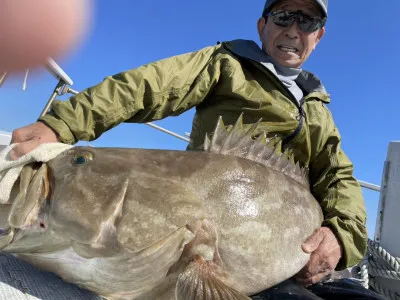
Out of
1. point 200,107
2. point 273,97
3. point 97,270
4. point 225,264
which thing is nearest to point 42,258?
point 97,270

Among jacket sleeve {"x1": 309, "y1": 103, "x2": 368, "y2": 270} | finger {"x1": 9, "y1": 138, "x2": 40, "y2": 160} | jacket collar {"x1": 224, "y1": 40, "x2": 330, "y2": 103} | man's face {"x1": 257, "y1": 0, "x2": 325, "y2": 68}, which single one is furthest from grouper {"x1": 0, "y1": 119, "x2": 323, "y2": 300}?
man's face {"x1": 257, "y1": 0, "x2": 325, "y2": 68}

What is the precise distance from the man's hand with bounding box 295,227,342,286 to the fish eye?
5.32ft

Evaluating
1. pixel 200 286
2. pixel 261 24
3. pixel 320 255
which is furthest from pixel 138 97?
pixel 261 24

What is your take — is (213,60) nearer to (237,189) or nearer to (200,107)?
(200,107)

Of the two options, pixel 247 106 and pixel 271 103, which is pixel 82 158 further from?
pixel 271 103

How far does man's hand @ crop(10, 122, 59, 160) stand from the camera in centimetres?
207

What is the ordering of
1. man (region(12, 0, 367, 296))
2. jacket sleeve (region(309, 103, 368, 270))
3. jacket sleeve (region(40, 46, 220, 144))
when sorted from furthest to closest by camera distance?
jacket sleeve (region(309, 103, 368, 270))
man (region(12, 0, 367, 296))
jacket sleeve (region(40, 46, 220, 144))

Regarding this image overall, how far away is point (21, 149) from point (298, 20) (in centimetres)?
309

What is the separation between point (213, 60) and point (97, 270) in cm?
235

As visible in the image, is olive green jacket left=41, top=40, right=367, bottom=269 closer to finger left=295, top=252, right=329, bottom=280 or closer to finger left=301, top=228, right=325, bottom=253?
finger left=301, top=228, right=325, bottom=253

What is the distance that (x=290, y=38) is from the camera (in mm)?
4090

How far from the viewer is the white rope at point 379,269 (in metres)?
4.46

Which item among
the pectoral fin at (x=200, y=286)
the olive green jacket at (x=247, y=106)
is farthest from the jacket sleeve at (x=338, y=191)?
the pectoral fin at (x=200, y=286)

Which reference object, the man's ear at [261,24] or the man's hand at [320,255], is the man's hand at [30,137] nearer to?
the man's hand at [320,255]
